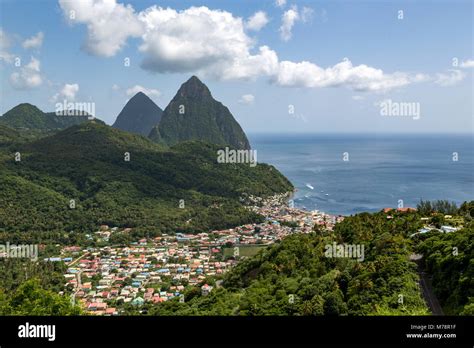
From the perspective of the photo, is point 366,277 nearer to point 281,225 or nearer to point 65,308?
point 65,308

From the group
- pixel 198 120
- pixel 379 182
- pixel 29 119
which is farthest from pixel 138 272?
pixel 29 119

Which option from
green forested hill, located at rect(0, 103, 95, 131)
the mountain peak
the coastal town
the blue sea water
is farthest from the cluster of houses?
the mountain peak

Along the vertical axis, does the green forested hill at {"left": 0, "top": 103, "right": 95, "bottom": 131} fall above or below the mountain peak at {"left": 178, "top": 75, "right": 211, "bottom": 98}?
below

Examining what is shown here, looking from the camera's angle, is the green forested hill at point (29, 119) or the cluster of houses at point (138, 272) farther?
the green forested hill at point (29, 119)

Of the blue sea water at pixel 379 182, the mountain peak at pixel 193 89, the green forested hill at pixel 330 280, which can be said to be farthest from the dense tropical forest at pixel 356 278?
the mountain peak at pixel 193 89

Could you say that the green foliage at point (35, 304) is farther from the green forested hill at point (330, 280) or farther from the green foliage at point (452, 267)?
the green foliage at point (452, 267)

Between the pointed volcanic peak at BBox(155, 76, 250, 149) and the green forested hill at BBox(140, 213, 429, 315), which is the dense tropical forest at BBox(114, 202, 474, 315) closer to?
the green forested hill at BBox(140, 213, 429, 315)

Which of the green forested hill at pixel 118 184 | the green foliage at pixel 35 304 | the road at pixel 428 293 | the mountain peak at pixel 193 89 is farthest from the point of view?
the mountain peak at pixel 193 89
